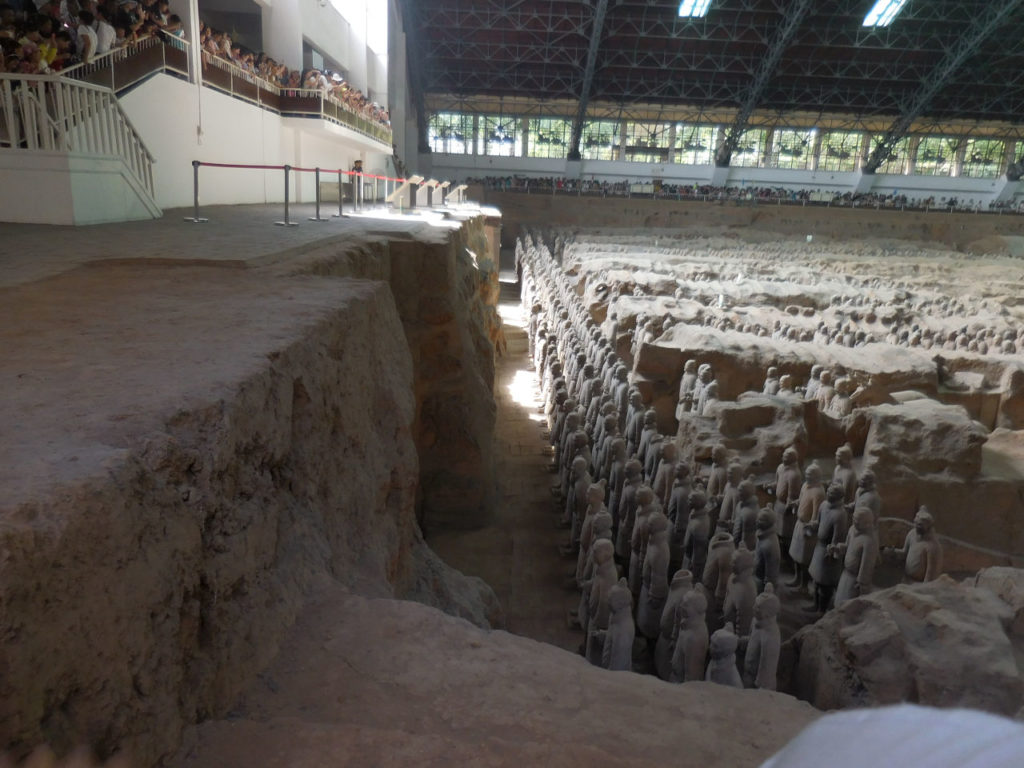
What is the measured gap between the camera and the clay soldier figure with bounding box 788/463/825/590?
4676 millimetres

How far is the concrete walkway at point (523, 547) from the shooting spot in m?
4.48

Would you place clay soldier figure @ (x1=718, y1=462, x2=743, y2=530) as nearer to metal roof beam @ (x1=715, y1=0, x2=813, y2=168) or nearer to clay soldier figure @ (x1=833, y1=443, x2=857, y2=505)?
clay soldier figure @ (x1=833, y1=443, x2=857, y2=505)

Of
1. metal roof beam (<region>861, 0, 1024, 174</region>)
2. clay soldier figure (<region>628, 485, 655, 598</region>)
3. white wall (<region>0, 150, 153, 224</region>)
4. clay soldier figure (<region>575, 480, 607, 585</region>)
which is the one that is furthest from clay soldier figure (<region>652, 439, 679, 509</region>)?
metal roof beam (<region>861, 0, 1024, 174</region>)

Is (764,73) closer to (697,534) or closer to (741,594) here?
(697,534)

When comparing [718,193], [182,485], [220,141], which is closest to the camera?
[182,485]

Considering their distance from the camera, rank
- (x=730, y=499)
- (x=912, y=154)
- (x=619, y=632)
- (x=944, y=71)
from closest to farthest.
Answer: (x=619, y=632) → (x=730, y=499) → (x=944, y=71) → (x=912, y=154)

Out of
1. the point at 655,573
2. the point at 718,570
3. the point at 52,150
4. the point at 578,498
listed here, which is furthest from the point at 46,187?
the point at 718,570

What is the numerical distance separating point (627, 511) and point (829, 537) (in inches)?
48.2

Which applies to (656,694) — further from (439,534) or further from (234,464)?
(439,534)

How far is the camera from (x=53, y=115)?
5871mm

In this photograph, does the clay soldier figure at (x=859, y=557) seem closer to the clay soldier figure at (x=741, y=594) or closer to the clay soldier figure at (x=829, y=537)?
the clay soldier figure at (x=829, y=537)

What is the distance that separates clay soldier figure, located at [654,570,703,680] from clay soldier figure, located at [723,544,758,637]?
8.5 inches

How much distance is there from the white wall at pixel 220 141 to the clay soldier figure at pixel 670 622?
7.49 m

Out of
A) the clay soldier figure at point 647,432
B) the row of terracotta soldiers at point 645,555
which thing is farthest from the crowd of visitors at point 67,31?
the clay soldier figure at point 647,432
